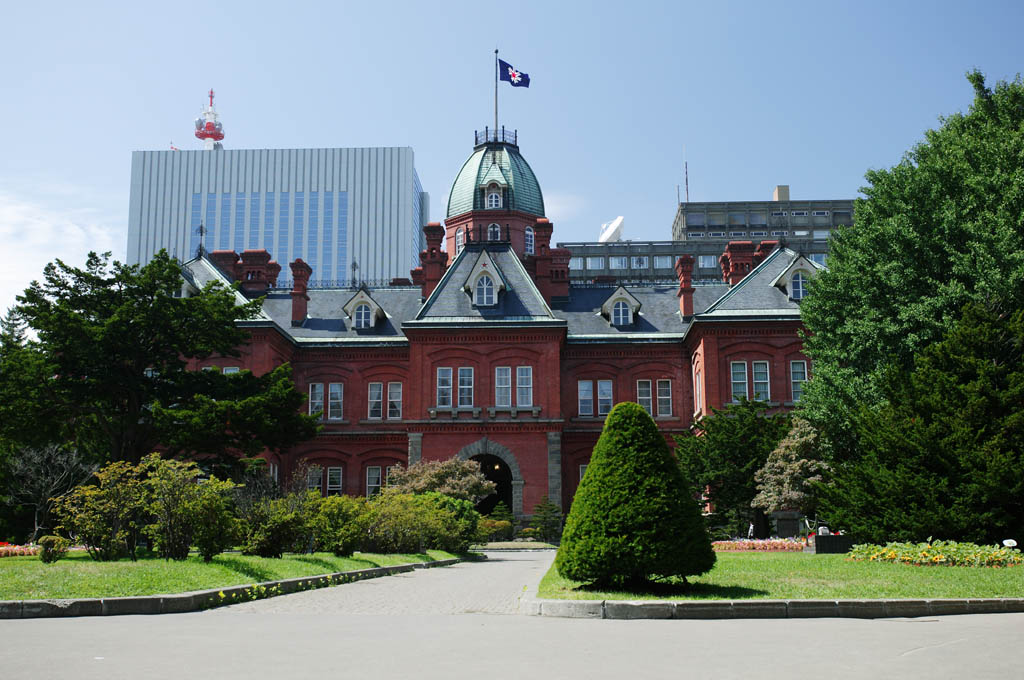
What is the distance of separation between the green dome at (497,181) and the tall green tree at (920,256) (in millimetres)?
31500

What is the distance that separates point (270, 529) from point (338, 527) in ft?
10.8

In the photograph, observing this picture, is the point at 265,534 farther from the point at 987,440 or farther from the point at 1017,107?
the point at 1017,107

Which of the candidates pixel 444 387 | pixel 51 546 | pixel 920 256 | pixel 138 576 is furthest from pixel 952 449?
pixel 444 387

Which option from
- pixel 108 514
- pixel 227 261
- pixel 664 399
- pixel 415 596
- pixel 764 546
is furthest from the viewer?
pixel 227 261

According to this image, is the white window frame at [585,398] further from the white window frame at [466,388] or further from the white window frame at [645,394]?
the white window frame at [466,388]

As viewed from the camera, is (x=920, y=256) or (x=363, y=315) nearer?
(x=920, y=256)

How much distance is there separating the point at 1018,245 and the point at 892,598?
14.9m

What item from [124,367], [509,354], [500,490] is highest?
[509,354]

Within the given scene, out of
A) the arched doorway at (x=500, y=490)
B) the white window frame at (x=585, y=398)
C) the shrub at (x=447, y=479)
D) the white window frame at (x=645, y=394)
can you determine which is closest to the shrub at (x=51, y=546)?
the shrub at (x=447, y=479)

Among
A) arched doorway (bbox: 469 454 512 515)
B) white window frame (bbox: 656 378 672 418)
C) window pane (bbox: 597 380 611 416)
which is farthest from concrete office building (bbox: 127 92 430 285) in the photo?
white window frame (bbox: 656 378 672 418)

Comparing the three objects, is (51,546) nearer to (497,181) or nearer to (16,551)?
(16,551)

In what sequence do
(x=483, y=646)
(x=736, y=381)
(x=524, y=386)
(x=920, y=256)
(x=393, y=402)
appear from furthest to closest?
(x=393, y=402)
(x=524, y=386)
(x=736, y=381)
(x=920, y=256)
(x=483, y=646)

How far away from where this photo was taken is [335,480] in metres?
47.1

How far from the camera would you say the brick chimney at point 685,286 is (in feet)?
153
